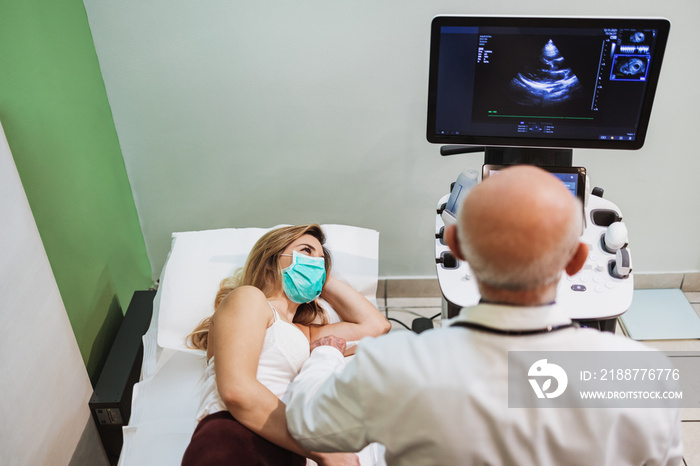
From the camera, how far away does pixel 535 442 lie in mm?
893

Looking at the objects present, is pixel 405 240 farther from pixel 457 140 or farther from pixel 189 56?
pixel 189 56

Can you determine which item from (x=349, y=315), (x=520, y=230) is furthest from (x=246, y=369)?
(x=520, y=230)

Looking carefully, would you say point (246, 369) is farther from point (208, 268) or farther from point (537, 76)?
Result: point (537, 76)

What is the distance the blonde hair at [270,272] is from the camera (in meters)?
1.78

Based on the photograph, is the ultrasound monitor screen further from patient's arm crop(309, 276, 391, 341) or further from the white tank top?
the white tank top

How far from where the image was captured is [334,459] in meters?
1.41

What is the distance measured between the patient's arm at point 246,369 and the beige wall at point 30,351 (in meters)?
0.49

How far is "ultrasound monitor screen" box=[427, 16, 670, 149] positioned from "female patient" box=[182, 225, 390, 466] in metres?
0.62

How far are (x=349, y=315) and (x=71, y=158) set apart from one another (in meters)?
1.14

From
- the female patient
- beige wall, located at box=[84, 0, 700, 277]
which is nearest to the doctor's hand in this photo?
the female patient

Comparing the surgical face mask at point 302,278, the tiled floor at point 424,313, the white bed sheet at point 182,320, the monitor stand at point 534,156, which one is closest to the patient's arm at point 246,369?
the surgical face mask at point 302,278

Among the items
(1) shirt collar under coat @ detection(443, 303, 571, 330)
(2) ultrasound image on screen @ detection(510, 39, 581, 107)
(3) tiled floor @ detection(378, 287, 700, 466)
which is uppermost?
(2) ultrasound image on screen @ detection(510, 39, 581, 107)

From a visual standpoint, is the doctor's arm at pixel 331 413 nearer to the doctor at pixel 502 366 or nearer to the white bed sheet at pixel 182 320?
the doctor at pixel 502 366

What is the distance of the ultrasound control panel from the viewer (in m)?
1.51
